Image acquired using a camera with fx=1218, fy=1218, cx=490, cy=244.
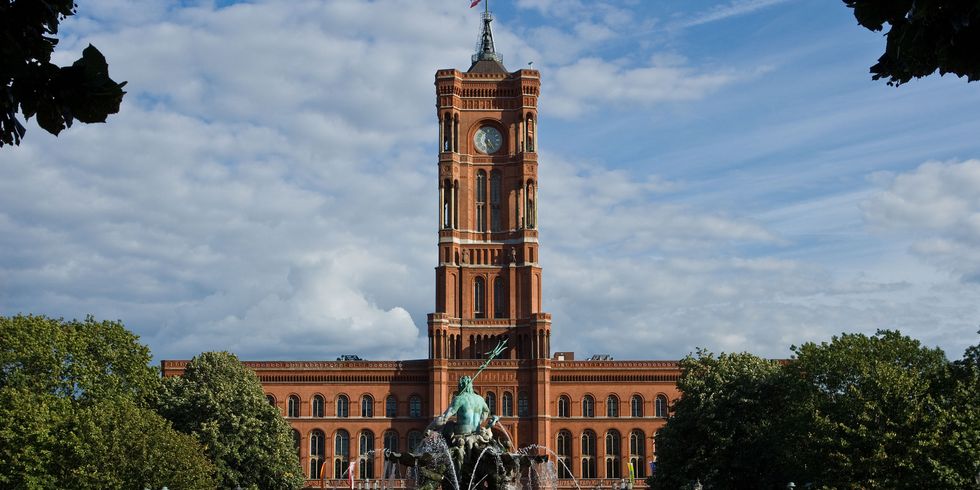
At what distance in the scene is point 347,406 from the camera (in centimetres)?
10262

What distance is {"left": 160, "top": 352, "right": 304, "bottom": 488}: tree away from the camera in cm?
6812

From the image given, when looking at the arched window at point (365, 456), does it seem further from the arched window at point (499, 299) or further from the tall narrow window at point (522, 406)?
the arched window at point (499, 299)

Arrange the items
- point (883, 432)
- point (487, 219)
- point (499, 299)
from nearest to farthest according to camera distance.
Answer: point (883, 432) → point (499, 299) → point (487, 219)

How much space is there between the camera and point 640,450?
102m

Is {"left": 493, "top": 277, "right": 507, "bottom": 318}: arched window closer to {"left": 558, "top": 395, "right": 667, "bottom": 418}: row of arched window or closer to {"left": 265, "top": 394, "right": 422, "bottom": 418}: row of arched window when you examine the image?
{"left": 558, "top": 395, "right": 667, "bottom": 418}: row of arched window

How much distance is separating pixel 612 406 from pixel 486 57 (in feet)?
115

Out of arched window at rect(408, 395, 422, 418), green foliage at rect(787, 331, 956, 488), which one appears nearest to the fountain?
green foliage at rect(787, 331, 956, 488)

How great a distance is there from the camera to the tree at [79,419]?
52.3 m

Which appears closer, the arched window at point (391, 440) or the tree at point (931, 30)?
the tree at point (931, 30)

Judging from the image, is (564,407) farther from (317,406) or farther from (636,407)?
(317,406)

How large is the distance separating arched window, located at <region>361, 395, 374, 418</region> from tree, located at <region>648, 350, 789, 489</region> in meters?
44.7

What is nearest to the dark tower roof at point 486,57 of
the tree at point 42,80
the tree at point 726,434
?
the tree at point 726,434

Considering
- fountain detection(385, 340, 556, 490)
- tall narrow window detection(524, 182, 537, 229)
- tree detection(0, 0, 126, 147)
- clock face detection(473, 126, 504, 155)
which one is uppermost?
clock face detection(473, 126, 504, 155)

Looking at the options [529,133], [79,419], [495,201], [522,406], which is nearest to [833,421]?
[79,419]
